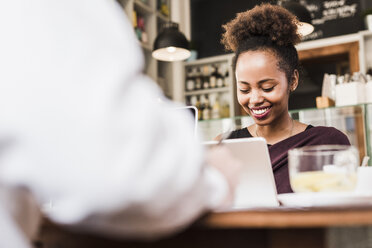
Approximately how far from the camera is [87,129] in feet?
1.50

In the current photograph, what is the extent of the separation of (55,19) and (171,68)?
179 inches

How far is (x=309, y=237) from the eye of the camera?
543 millimetres

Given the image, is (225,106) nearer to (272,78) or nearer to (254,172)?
(272,78)

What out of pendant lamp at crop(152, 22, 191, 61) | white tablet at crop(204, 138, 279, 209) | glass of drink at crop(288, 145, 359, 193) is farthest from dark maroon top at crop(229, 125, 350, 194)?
pendant lamp at crop(152, 22, 191, 61)

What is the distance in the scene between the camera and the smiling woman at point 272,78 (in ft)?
5.89

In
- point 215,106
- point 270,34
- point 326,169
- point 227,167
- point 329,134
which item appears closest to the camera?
point 227,167

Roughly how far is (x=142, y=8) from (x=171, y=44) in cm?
171

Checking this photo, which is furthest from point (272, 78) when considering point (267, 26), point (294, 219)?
point (294, 219)

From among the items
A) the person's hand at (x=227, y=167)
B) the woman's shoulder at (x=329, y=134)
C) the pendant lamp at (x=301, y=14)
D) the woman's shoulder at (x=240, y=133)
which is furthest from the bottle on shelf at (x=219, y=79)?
the person's hand at (x=227, y=167)

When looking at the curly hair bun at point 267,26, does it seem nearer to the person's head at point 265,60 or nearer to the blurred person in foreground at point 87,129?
the person's head at point 265,60

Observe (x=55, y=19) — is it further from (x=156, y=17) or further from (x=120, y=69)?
(x=156, y=17)

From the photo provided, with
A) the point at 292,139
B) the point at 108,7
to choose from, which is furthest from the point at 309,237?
the point at 292,139

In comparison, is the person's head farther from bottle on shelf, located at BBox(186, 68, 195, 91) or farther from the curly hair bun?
bottle on shelf, located at BBox(186, 68, 195, 91)

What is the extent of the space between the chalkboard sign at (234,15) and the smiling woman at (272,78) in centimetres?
218
